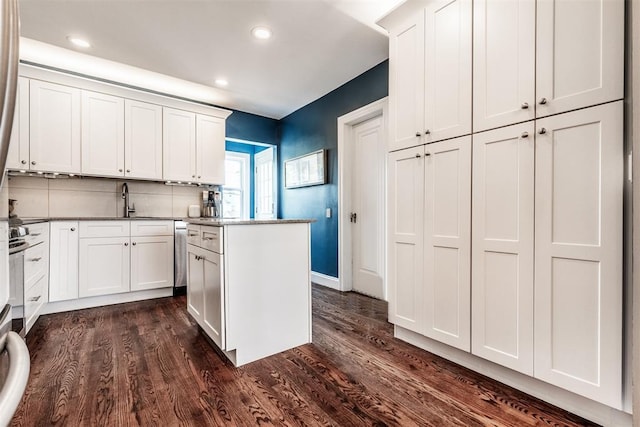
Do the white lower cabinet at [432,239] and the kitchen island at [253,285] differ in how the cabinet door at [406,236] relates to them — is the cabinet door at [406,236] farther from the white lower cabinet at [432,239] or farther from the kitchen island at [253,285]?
the kitchen island at [253,285]

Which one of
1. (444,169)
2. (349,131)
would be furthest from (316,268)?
(444,169)

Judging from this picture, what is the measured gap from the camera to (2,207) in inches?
24.0

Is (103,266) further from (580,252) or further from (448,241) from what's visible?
(580,252)

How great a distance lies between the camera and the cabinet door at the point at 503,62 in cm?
151

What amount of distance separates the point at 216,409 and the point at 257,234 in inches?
37.7

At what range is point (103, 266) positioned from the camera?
10.0ft

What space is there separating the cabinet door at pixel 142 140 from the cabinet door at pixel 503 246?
345 centimetres

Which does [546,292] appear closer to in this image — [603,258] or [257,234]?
[603,258]

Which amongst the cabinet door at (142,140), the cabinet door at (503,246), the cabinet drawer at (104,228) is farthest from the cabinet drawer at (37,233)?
the cabinet door at (503,246)

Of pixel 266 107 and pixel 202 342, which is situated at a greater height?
pixel 266 107

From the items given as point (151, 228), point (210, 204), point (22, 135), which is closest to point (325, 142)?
point (210, 204)

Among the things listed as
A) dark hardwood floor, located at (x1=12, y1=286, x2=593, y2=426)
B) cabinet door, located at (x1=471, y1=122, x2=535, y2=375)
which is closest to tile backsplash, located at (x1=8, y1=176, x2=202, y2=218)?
dark hardwood floor, located at (x1=12, y1=286, x2=593, y2=426)

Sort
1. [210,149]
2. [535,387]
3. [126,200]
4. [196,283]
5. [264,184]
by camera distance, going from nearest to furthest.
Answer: [535,387]
[196,283]
[126,200]
[210,149]
[264,184]

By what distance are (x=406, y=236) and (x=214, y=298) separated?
1376mm
